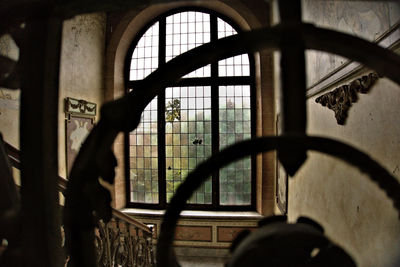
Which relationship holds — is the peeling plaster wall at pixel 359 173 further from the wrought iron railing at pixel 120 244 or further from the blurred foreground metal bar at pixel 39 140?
the wrought iron railing at pixel 120 244

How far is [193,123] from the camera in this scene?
5.75 meters

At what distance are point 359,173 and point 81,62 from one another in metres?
4.95

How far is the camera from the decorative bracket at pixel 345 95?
5.28ft

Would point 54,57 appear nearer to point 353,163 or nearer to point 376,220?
point 353,163

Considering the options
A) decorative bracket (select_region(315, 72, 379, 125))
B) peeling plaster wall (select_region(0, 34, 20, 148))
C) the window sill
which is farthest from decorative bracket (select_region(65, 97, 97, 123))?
decorative bracket (select_region(315, 72, 379, 125))

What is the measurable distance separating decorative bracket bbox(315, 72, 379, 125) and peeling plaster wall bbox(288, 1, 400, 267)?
0.04 metres

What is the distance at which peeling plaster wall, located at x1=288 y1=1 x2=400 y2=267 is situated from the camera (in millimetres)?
1353

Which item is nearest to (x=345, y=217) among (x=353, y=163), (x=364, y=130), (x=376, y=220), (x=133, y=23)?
(x=376, y=220)

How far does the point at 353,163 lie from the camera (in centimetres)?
A: 30

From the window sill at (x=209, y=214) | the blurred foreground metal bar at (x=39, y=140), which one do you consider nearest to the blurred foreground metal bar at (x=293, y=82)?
the blurred foreground metal bar at (x=39, y=140)

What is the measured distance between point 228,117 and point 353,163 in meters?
5.40

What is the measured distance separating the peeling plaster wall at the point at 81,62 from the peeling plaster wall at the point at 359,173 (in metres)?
3.89

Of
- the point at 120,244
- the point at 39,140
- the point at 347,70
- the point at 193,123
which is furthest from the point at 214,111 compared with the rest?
the point at 39,140

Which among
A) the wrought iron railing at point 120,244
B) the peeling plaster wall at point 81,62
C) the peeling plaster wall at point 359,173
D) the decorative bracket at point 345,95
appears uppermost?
the peeling plaster wall at point 81,62
